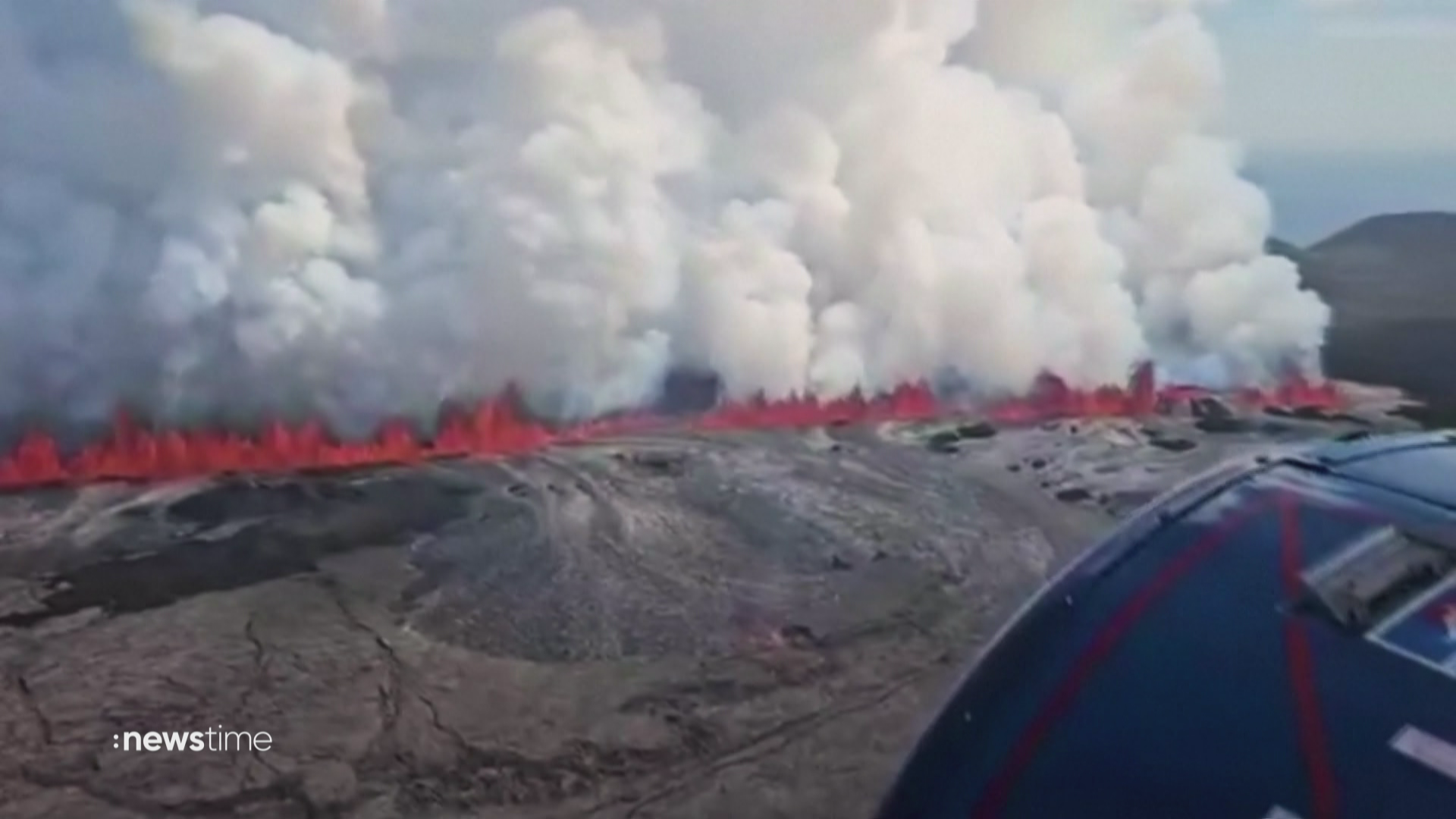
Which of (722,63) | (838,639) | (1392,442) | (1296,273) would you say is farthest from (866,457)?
(1392,442)

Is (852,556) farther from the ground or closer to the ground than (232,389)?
closer to the ground

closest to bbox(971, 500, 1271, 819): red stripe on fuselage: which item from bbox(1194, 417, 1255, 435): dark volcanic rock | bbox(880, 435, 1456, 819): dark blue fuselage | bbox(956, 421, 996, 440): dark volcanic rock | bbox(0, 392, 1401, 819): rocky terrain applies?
bbox(880, 435, 1456, 819): dark blue fuselage

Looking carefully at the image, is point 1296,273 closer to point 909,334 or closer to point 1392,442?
point 909,334

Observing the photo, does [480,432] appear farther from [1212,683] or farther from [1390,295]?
[1212,683]

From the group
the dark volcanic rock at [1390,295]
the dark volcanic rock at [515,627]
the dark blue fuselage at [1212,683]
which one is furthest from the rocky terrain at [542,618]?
the dark blue fuselage at [1212,683]

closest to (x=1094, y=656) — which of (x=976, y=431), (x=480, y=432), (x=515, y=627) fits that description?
(x=515, y=627)

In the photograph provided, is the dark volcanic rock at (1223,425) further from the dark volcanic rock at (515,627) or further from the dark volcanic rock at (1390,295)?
the dark volcanic rock at (515,627)

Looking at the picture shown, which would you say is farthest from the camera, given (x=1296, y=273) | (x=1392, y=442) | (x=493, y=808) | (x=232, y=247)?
(x=1296, y=273)
